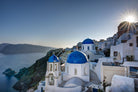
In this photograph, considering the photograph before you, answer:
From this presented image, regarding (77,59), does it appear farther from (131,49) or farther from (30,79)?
(30,79)

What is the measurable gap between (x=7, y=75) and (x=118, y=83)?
162 feet

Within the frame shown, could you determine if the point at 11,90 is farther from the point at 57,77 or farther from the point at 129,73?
the point at 129,73

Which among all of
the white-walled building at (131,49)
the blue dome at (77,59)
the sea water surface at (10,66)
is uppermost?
the white-walled building at (131,49)

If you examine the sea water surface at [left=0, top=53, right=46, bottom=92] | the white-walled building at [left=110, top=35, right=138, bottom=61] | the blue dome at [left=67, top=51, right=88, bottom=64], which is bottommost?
the sea water surface at [left=0, top=53, right=46, bottom=92]

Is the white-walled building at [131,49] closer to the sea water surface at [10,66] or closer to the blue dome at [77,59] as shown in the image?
the blue dome at [77,59]

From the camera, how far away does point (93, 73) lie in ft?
38.1

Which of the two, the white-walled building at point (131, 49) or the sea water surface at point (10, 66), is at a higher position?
the white-walled building at point (131, 49)

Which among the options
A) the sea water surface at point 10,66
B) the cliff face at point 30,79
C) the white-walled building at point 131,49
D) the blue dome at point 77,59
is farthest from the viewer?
the sea water surface at point 10,66

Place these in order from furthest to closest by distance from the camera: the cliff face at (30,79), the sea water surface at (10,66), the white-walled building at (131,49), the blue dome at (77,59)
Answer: the sea water surface at (10,66) < the cliff face at (30,79) < the white-walled building at (131,49) < the blue dome at (77,59)

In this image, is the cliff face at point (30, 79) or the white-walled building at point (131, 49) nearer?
the white-walled building at point (131, 49)

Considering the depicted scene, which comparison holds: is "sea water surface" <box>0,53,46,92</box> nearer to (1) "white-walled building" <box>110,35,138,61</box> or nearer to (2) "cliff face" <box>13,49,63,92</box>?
(2) "cliff face" <box>13,49,63,92</box>

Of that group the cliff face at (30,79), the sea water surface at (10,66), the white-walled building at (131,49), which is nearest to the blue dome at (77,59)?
the white-walled building at (131,49)

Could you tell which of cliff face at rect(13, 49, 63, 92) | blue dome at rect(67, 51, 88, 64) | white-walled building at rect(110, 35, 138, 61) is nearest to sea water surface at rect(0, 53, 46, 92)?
cliff face at rect(13, 49, 63, 92)

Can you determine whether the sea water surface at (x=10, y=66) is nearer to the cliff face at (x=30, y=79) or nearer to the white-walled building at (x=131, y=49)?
the cliff face at (x=30, y=79)
